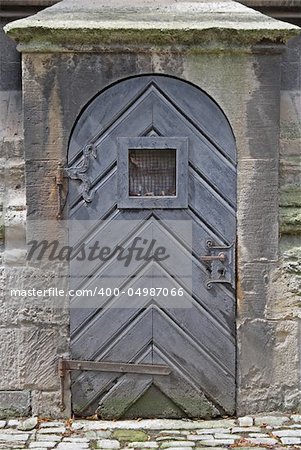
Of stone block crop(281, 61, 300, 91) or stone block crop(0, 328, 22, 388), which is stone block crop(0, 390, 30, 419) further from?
stone block crop(281, 61, 300, 91)

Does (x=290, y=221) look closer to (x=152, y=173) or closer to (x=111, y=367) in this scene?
(x=152, y=173)

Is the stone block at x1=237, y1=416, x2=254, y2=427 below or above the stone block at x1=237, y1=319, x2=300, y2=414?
above

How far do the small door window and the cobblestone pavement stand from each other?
1316 millimetres

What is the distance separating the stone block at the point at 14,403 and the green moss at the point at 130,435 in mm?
601

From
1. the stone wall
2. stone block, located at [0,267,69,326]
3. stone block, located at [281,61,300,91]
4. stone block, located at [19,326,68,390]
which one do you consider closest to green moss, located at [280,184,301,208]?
the stone wall

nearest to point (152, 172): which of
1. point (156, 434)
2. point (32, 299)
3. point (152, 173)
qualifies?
point (152, 173)

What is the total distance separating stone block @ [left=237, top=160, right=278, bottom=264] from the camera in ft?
12.9

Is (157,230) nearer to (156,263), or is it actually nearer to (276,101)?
(156,263)

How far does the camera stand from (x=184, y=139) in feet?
12.8

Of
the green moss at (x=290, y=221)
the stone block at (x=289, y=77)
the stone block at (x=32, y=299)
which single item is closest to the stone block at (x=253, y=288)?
the green moss at (x=290, y=221)

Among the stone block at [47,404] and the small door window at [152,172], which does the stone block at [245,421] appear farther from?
the small door window at [152,172]

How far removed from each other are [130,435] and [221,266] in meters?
1.12

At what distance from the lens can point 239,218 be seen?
396 centimetres

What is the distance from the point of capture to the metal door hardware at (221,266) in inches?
156
